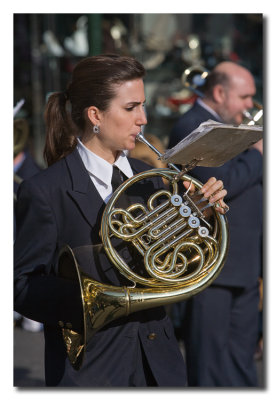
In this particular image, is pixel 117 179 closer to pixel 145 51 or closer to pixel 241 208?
pixel 241 208

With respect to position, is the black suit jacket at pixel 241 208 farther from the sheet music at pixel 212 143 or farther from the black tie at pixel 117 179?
the sheet music at pixel 212 143

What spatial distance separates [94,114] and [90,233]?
0.43 metres

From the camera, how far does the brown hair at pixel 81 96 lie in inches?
99.6

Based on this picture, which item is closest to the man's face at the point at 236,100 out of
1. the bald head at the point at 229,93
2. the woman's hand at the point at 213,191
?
the bald head at the point at 229,93

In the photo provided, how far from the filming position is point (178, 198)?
2463mm

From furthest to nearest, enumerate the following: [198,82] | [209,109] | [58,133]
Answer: [198,82] < [209,109] < [58,133]

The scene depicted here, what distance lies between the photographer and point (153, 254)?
7.98ft

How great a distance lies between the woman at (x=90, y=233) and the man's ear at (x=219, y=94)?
5.33 ft

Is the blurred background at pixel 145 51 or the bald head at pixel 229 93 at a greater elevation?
the blurred background at pixel 145 51

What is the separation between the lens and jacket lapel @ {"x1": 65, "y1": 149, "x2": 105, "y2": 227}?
8.11 ft

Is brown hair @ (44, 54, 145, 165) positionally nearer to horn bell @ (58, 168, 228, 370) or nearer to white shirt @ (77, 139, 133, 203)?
white shirt @ (77, 139, 133, 203)

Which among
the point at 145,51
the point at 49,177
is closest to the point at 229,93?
the point at 49,177

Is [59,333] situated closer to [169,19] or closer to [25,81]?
[25,81]

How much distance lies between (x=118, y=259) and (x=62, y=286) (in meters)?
0.20
